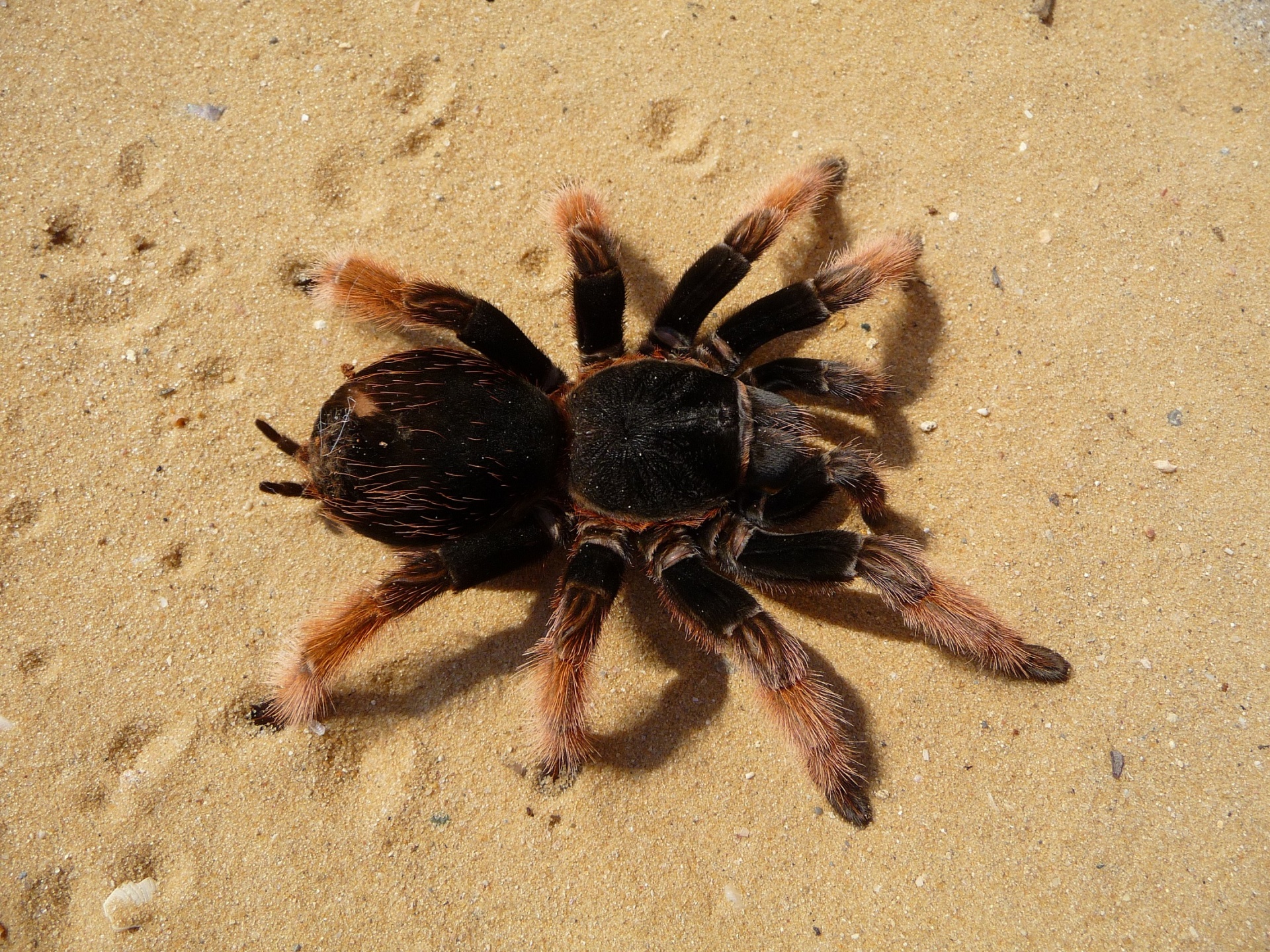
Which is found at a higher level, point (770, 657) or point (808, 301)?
point (808, 301)

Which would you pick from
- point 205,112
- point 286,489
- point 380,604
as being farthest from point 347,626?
point 205,112

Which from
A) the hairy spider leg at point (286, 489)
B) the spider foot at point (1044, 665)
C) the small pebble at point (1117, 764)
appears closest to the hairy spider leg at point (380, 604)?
the hairy spider leg at point (286, 489)

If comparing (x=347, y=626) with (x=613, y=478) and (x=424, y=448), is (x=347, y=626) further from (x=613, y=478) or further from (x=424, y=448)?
(x=613, y=478)

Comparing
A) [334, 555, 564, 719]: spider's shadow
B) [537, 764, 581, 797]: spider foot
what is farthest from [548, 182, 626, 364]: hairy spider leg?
[537, 764, 581, 797]: spider foot

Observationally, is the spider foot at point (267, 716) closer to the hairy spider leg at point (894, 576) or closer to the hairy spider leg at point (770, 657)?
the hairy spider leg at point (770, 657)

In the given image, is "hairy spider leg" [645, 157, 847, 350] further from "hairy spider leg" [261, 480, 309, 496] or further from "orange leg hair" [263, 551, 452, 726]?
→ "hairy spider leg" [261, 480, 309, 496]

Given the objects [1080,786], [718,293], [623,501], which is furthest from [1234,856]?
[718,293]
